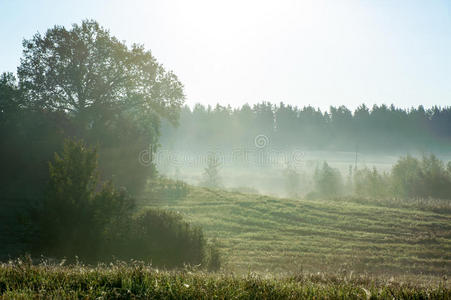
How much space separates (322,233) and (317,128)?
10044cm

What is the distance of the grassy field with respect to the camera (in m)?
18.0

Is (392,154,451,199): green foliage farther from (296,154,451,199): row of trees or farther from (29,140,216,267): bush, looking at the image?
(29,140,216,267): bush

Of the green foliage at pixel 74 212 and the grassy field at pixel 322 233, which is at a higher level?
the green foliage at pixel 74 212

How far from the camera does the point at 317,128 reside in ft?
399

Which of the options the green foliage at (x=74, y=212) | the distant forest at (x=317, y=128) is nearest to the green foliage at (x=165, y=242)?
the green foliage at (x=74, y=212)

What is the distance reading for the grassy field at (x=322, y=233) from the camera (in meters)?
18.0

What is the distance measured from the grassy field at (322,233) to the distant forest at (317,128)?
82.9m

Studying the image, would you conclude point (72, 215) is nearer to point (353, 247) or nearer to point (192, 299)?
point (192, 299)

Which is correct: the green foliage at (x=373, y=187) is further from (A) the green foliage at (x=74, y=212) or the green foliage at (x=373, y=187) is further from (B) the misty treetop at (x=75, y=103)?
(A) the green foliage at (x=74, y=212)

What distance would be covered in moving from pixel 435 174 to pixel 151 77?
58447 millimetres

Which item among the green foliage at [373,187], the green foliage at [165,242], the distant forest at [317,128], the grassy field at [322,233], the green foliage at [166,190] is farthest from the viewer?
the distant forest at [317,128]

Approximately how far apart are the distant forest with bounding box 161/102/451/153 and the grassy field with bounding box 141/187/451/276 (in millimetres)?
82903

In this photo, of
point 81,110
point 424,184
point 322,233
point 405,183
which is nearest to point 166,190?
point 81,110

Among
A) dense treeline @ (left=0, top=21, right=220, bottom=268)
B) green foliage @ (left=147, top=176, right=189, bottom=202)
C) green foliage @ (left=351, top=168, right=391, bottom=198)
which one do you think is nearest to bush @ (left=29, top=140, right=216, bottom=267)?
dense treeline @ (left=0, top=21, right=220, bottom=268)
